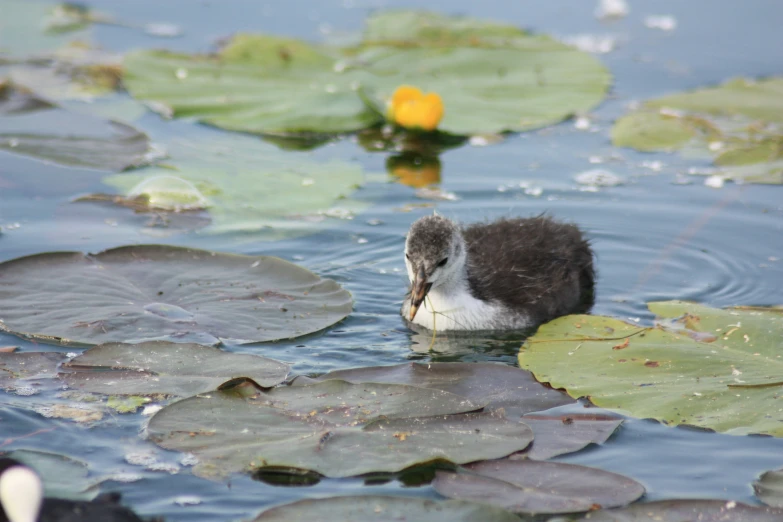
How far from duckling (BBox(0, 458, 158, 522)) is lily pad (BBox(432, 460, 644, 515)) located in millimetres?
1432

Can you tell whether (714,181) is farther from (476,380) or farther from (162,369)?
(162,369)

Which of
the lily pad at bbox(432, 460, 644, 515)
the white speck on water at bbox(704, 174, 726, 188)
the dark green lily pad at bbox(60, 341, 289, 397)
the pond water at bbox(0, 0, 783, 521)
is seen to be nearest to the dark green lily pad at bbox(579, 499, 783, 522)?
the lily pad at bbox(432, 460, 644, 515)

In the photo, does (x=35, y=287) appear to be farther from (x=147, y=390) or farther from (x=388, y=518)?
(x=388, y=518)

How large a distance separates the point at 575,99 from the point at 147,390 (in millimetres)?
6510

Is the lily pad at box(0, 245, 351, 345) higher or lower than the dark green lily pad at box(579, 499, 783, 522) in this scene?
higher

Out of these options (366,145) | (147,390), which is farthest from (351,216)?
(147,390)

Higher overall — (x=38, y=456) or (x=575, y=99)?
(x=575, y=99)

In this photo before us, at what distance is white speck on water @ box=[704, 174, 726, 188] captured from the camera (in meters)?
9.15

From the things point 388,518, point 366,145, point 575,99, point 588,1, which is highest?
point 588,1

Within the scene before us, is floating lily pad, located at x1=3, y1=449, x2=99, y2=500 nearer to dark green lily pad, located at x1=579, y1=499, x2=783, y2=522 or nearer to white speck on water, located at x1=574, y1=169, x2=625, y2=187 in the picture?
dark green lily pad, located at x1=579, y1=499, x2=783, y2=522

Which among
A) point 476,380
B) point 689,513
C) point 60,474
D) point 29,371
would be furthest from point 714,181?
point 60,474

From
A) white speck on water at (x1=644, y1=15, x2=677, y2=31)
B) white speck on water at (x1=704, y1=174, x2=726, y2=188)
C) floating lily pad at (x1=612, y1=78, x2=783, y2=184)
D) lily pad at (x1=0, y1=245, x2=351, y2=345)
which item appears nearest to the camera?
lily pad at (x1=0, y1=245, x2=351, y2=345)

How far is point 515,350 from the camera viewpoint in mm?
6543

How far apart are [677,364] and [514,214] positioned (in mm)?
3104
